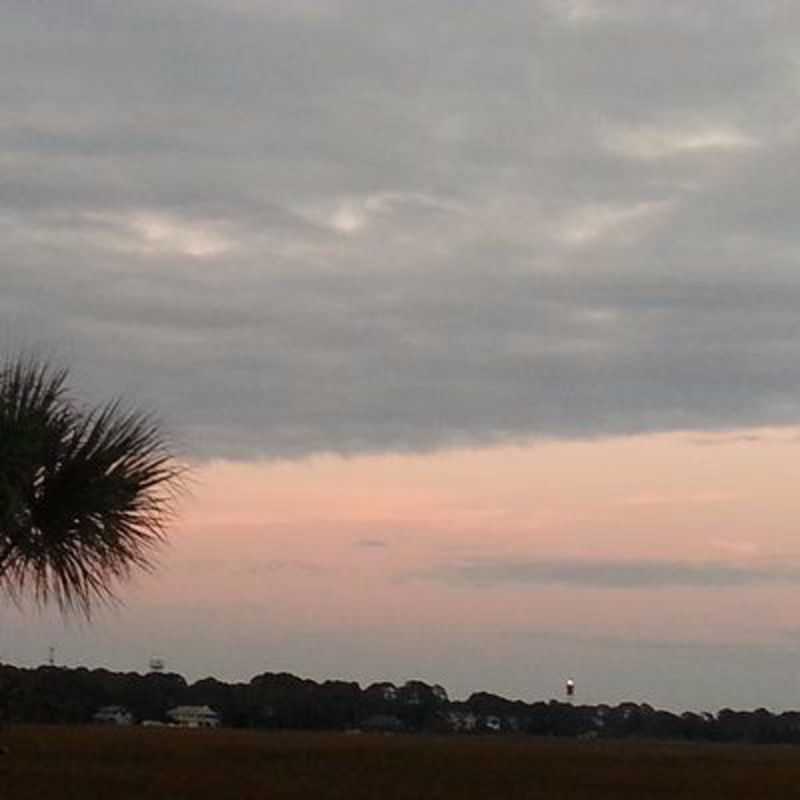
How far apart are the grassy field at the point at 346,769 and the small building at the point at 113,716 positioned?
2.10ft

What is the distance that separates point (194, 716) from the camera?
6788cm

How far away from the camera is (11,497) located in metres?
10.9

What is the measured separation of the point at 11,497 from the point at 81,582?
0.68 meters

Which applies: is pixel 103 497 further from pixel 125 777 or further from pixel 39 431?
pixel 125 777

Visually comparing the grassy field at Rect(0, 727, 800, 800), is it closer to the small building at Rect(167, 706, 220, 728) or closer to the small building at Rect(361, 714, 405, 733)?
the small building at Rect(167, 706, 220, 728)

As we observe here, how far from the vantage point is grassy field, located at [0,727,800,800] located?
1185 inches

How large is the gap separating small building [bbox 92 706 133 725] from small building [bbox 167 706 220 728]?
219 inches

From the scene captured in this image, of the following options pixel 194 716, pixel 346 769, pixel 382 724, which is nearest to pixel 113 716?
pixel 194 716

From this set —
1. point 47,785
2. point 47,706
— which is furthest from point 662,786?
point 47,706

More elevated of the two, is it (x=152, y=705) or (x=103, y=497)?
(x=152, y=705)

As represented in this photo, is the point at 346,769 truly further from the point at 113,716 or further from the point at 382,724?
the point at 382,724

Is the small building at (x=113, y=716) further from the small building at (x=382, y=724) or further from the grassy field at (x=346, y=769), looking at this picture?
the small building at (x=382, y=724)

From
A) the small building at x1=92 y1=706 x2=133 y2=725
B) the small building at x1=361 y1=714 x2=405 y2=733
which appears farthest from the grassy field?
→ the small building at x1=361 y1=714 x2=405 y2=733

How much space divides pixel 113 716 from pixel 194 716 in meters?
10.5
